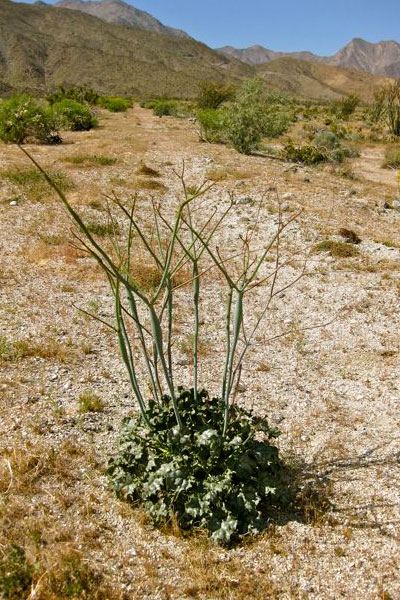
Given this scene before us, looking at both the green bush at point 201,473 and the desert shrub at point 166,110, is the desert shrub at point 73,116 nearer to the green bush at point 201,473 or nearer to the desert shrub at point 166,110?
the desert shrub at point 166,110

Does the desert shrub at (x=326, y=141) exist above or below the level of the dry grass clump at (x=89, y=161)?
above

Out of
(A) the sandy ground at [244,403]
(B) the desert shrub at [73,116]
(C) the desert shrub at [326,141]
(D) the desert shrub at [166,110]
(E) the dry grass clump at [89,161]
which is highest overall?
(D) the desert shrub at [166,110]

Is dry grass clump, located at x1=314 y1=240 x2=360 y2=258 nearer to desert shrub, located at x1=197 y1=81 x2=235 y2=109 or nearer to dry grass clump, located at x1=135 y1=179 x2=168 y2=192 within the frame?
dry grass clump, located at x1=135 y1=179 x2=168 y2=192

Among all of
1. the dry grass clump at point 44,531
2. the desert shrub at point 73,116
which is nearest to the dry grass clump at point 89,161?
the desert shrub at point 73,116

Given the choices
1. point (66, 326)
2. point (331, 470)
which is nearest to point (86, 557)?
point (331, 470)

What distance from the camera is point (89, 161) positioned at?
14359 mm

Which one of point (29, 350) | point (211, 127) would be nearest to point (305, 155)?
point (211, 127)

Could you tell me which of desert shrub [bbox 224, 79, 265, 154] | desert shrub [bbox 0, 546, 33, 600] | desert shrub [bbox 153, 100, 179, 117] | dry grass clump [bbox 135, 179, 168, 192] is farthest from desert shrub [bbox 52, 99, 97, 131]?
desert shrub [bbox 0, 546, 33, 600]

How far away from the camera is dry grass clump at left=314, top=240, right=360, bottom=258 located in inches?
346

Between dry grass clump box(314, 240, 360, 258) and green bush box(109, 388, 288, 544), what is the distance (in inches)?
239

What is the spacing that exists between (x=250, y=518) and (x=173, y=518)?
512 millimetres

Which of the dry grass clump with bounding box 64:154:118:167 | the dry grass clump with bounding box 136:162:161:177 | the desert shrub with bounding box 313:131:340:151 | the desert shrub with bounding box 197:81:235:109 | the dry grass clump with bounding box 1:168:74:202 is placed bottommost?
the dry grass clump with bounding box 1:168:74:202

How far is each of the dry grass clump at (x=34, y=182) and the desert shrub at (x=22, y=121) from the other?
4215 mm

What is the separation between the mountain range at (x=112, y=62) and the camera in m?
81.6
